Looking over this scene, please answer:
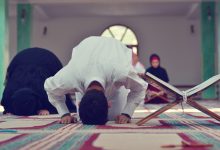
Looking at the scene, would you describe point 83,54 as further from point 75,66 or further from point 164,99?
point 164,99

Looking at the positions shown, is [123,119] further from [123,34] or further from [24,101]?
[123,34]

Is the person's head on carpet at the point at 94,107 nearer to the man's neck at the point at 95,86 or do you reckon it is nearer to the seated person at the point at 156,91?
the man's neck at the point at 95,86

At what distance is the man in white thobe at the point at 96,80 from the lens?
2.72 meters

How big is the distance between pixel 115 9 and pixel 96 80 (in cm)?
1112

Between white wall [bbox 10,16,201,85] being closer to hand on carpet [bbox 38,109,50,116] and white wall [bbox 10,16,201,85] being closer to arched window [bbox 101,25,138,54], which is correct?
arched window [bbox 101,25,138,54]

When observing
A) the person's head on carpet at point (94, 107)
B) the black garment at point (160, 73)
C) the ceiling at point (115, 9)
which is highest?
the ceiling at point (115, 9)

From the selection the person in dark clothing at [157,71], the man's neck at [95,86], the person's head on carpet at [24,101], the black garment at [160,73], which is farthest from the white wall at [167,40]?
the man's neck at [95,86]

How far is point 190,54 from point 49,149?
44.6 ft

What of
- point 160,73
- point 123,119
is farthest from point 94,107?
point 160,73

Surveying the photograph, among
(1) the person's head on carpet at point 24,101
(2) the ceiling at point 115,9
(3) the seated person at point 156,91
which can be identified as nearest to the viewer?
(1) the person's head on carpet at point 24,101

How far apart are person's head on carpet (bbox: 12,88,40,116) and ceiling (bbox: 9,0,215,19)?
8073 millimetres

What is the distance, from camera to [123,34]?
14.8 meters

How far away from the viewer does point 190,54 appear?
1487 centimetres

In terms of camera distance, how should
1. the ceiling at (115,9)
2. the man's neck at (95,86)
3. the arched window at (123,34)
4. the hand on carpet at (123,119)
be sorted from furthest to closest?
the arched window at (123,34) → the ceiling at (115,9) → the hand on carpet at (123,119) → the man's neck at (95,86)
